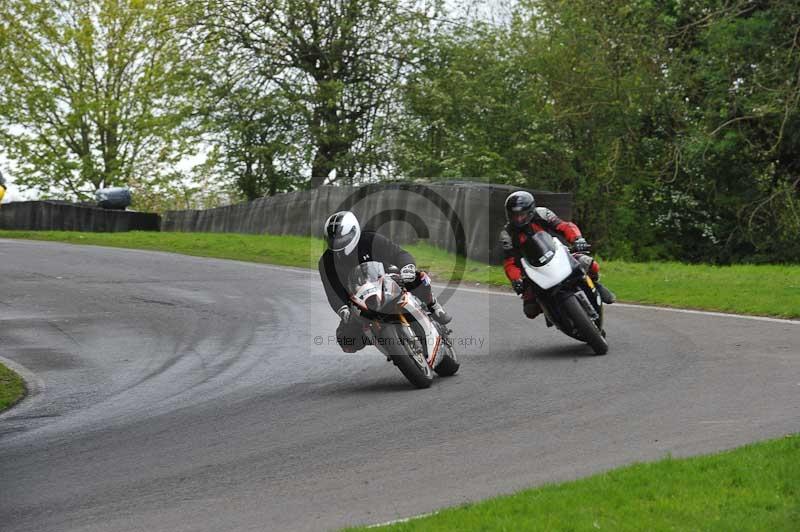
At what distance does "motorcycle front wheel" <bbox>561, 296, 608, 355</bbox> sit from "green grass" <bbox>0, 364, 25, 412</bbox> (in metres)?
5.54

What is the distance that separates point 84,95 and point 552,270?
46.4 metres

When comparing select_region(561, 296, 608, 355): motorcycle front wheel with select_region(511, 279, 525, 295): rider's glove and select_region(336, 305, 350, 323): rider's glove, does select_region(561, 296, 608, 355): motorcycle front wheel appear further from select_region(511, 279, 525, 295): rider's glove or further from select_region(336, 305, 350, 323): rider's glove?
select_region(336, 305, 350, 323): rider's glove

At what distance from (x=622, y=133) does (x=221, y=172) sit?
16.1m

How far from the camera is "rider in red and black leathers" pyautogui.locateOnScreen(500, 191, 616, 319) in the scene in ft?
40.4

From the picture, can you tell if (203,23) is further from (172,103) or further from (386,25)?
(172,103)

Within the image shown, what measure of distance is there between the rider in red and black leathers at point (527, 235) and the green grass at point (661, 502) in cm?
560

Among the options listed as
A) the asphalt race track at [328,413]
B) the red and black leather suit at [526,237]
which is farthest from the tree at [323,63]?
the red and black leather suit at [526,237]

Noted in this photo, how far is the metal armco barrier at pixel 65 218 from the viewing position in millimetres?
37250

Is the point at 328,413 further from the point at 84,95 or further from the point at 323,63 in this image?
the point at 84,95

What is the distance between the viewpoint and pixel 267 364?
12945 mm

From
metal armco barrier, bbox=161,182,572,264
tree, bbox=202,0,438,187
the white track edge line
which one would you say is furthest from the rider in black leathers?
tree, bbox=202,0,438,187

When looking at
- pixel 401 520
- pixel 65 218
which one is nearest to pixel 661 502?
pixel 401 520

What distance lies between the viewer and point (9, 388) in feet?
38.8

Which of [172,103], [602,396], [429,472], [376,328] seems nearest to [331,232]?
[376,328]
